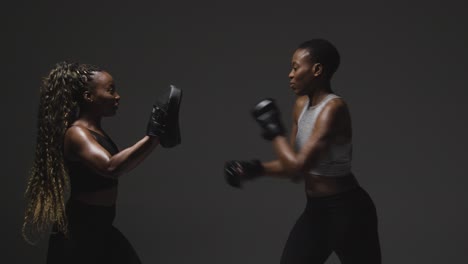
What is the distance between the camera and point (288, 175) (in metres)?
3.68

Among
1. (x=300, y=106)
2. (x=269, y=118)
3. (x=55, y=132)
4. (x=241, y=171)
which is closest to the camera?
(x=241, y=171)

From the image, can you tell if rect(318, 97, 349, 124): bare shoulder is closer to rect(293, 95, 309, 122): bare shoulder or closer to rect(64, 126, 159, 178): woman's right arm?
rect(293, 95, 309, 122): bare shoulder

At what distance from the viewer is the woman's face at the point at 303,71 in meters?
3.84

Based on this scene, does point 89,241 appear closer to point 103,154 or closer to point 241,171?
point 103,154

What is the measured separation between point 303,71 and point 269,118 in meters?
0.28

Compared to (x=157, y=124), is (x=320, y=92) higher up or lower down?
higher up

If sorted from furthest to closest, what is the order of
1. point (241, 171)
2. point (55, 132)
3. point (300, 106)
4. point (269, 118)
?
point (300, 106) → point (55, 132) → point (269, 118) → point (241, 171)

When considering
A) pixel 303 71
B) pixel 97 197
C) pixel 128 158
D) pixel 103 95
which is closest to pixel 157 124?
pixel 128 158

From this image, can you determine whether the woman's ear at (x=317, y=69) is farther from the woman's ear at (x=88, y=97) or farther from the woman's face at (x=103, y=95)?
the woman's ear at (x=88, y=97)

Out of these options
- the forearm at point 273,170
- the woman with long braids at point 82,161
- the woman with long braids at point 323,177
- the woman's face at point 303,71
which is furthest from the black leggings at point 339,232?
the woman with long braids at point 82,161

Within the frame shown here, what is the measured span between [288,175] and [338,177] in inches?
11.5

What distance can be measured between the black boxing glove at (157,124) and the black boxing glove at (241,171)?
0.37m

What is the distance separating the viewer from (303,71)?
3842mm

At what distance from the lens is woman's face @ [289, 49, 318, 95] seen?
12.6 feet
